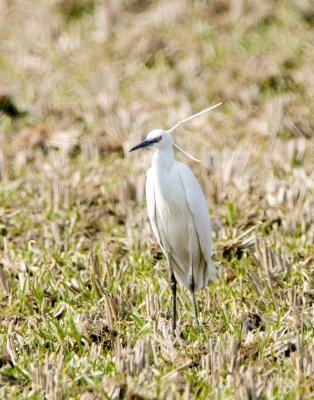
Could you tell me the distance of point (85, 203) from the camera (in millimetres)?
8008

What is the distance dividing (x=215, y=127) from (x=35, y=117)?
6.04ft

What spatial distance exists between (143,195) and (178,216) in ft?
7.05

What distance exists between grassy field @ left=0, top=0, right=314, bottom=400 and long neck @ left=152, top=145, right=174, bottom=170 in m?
A: 0.83

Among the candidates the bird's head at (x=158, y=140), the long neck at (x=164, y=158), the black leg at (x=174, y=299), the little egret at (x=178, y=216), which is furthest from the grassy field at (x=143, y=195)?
the bird's head at (x=158, y=140)

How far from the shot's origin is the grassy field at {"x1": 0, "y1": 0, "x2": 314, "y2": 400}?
5074mm

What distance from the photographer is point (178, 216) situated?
19.4ft

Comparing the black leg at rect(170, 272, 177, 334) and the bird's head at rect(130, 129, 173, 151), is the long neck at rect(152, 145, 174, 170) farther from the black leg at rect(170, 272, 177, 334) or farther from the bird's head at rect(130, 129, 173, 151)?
the black leg at rect(170, 272, 177, 334)

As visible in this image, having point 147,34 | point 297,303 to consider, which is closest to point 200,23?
point 147,34

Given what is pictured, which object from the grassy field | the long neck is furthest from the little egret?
the grassy field

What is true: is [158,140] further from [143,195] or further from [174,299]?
[143,195]

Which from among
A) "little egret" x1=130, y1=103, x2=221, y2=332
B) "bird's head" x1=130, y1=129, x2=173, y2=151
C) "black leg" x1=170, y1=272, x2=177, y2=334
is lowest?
"black leg" x1=170, y1=272, x2=177, y2=334

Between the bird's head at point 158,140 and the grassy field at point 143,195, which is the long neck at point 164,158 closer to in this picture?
the bird's head at point 158,140

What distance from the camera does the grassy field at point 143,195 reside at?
5074 millimetres

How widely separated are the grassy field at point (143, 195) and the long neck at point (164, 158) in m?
0.83
